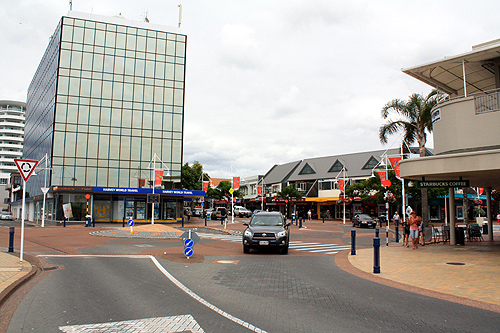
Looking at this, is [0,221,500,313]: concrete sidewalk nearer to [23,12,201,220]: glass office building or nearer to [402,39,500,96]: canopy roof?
[402,39,500,96]: canopy roof

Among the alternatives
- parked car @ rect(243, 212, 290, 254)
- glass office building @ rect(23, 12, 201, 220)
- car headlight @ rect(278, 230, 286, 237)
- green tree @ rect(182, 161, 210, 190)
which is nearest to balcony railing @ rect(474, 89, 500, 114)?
car headlight @ rect(278, 230, 286, 237)

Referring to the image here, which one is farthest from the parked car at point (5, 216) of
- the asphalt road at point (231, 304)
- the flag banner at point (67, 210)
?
the asphalt road at point (231, 304)

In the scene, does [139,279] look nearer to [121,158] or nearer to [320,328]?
[320,328]

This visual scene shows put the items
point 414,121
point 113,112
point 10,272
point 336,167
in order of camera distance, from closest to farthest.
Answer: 1. point 10,272
2. point 414,121
3. point 113,112
4. point 336,167

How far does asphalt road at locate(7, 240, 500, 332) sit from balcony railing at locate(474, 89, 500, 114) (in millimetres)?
8001

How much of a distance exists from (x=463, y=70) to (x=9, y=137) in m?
136

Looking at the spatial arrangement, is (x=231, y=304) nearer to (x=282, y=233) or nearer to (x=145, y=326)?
(x=145, y=326)

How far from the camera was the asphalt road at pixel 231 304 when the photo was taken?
6.03m

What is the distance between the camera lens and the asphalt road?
6027 millimetres

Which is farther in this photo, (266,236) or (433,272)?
(266,236)

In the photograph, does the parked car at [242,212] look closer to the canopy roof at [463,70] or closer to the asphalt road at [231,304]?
the canopy roof at [463,70]

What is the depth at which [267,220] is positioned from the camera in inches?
666

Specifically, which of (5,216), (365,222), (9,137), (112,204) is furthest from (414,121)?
(9,137)

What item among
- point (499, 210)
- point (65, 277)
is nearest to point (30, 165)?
point (65, 277)
